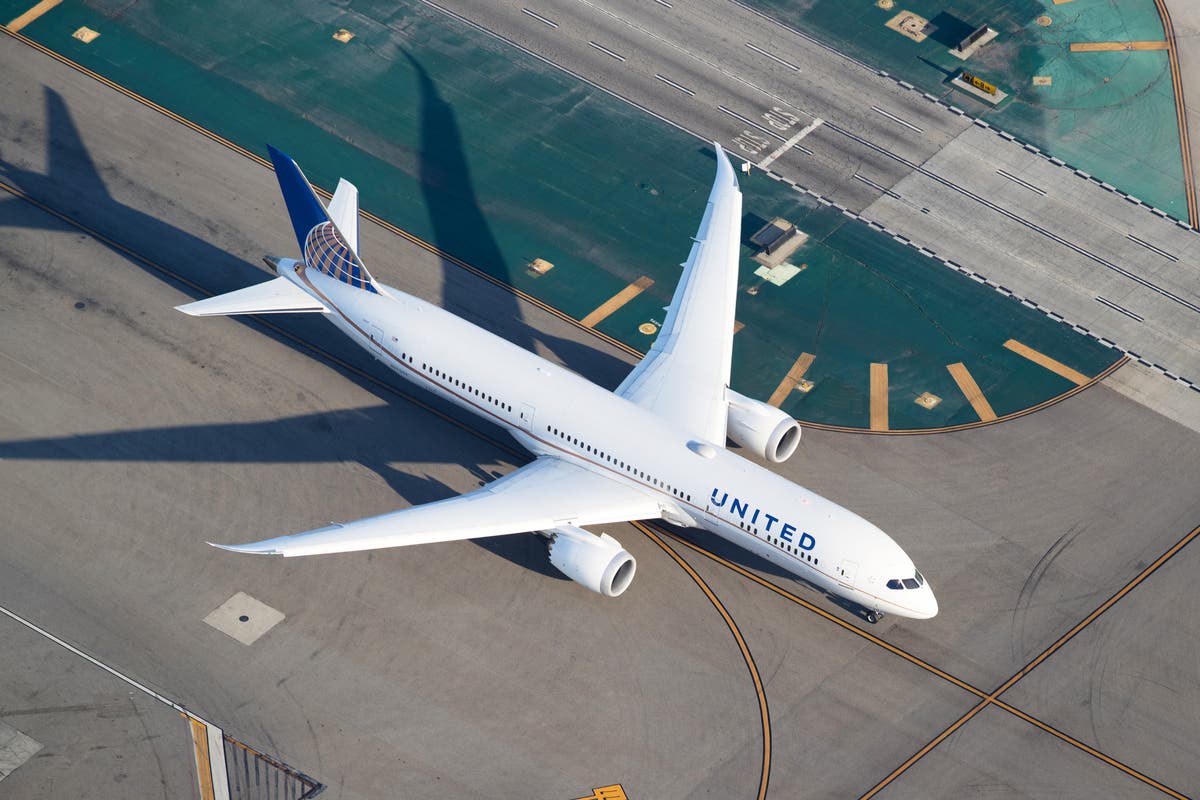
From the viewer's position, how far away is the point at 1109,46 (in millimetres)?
97375

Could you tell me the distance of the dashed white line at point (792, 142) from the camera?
295 feet

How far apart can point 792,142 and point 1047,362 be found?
21768 mm

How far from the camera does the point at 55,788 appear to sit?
58875mm

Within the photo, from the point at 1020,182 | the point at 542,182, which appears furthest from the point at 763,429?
the point at 1020,182

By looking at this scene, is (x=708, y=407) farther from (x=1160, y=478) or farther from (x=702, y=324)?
(x=1160, y=478)

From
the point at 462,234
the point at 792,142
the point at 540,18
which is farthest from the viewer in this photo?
the point at 540,18

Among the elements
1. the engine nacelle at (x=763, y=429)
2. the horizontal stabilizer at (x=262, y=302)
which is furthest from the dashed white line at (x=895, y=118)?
the horizontal stabilizer at (x=262, y=302)

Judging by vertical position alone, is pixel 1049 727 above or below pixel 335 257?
below

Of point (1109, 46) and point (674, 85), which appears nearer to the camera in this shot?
point (674, 85)

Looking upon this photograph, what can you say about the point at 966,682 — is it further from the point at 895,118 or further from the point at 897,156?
the point at 895,118

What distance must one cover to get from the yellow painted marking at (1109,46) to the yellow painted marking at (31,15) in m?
66.5

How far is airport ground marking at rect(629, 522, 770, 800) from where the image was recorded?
60719 millimetres

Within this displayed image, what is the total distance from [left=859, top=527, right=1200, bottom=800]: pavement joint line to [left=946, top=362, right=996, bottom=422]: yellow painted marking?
448 inches

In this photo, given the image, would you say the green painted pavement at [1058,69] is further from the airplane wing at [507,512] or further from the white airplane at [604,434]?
the airplane wing at [507,512]
